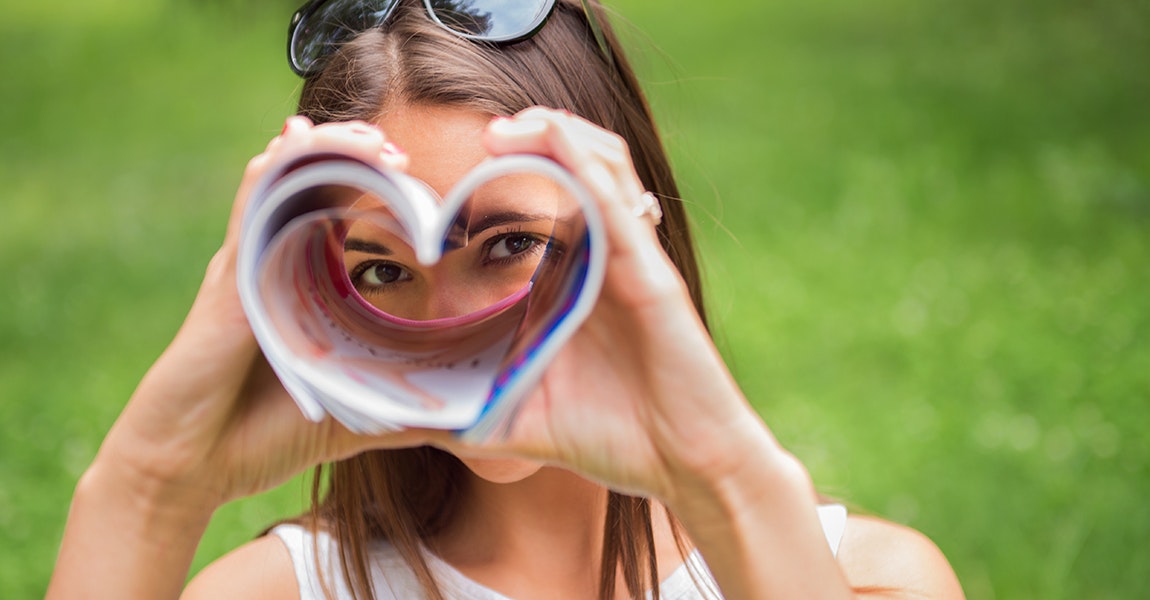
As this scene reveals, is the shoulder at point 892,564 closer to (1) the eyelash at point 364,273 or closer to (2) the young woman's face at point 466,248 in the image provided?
(2) the young woman's face at point 466,248

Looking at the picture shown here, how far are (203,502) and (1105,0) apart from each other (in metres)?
9.84

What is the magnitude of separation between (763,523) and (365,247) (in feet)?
2.32

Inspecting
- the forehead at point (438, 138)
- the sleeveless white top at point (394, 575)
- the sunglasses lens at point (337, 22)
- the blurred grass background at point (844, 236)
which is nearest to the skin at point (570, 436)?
the forehead at point (438, 138)

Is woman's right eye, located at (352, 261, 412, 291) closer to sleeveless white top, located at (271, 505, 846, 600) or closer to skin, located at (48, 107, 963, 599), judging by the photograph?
skin, located at (48, 107, 963, 599)

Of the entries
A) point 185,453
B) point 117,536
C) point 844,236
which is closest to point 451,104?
point 185,453

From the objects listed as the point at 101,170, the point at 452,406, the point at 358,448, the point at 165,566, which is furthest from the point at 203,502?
the point at 101,170

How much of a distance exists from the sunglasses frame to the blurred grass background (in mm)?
417

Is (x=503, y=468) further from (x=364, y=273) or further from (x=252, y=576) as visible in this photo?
(x=252, y=576)

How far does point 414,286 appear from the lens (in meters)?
1.81

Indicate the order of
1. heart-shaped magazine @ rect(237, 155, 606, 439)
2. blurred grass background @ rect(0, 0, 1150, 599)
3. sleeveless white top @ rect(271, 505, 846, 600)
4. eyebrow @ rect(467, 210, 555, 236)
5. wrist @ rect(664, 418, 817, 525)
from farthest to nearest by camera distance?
blurred grass background @ rect(0, 0, 1150, 599) < sleeveless white top @ rect(271, 505, 846, 600) < eyebrow @ rect(467, 210, 555, 236) < wrist @ rect(664, 418, 817, 525) < heart-shaped magazine @ rect(237, 155, 606, 439)

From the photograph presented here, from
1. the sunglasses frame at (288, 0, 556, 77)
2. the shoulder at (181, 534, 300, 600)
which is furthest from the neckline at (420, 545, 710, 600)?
the sunglasses frame at (288, 0, 556, 77)

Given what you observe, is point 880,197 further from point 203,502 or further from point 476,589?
point 203,502

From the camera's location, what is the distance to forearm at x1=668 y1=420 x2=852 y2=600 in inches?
61.2

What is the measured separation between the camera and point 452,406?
129 cm
